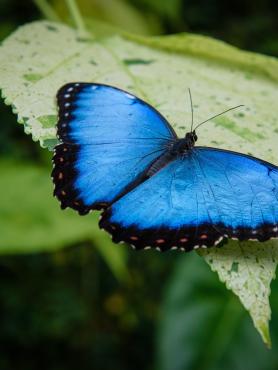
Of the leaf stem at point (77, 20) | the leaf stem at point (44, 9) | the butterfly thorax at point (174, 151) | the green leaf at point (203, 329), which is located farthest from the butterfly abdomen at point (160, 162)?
the green leaf at point (203, 329)

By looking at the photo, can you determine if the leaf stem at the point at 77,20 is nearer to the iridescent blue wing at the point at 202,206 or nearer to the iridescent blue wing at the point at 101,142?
the iridescent blue wing at the point at 101,142

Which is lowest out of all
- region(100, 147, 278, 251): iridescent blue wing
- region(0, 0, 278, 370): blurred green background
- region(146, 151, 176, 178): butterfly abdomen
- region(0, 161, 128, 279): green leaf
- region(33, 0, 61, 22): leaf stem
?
region(0, 0, 278, 370): blurred green background

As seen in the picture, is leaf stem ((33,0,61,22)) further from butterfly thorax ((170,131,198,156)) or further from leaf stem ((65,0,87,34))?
butterfly thorax ((170,131,198,156))

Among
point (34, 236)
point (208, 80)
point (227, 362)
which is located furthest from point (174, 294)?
point (208, 80)

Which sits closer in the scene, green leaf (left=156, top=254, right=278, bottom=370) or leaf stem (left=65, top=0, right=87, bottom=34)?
leaf stem (left=65, top=0, right=87, bottom=34)

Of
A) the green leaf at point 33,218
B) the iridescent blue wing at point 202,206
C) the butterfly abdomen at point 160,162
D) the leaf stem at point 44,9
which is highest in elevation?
the leaf stem at point 44,9

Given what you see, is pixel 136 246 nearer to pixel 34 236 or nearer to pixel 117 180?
pixel 117 180

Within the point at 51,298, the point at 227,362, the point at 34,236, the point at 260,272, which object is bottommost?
the point at 51,298

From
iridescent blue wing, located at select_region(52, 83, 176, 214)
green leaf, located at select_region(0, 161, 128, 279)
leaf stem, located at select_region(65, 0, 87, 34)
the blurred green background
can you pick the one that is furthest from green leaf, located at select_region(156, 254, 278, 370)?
leaf stem, located at select_region(65, 0, 87, 34)
